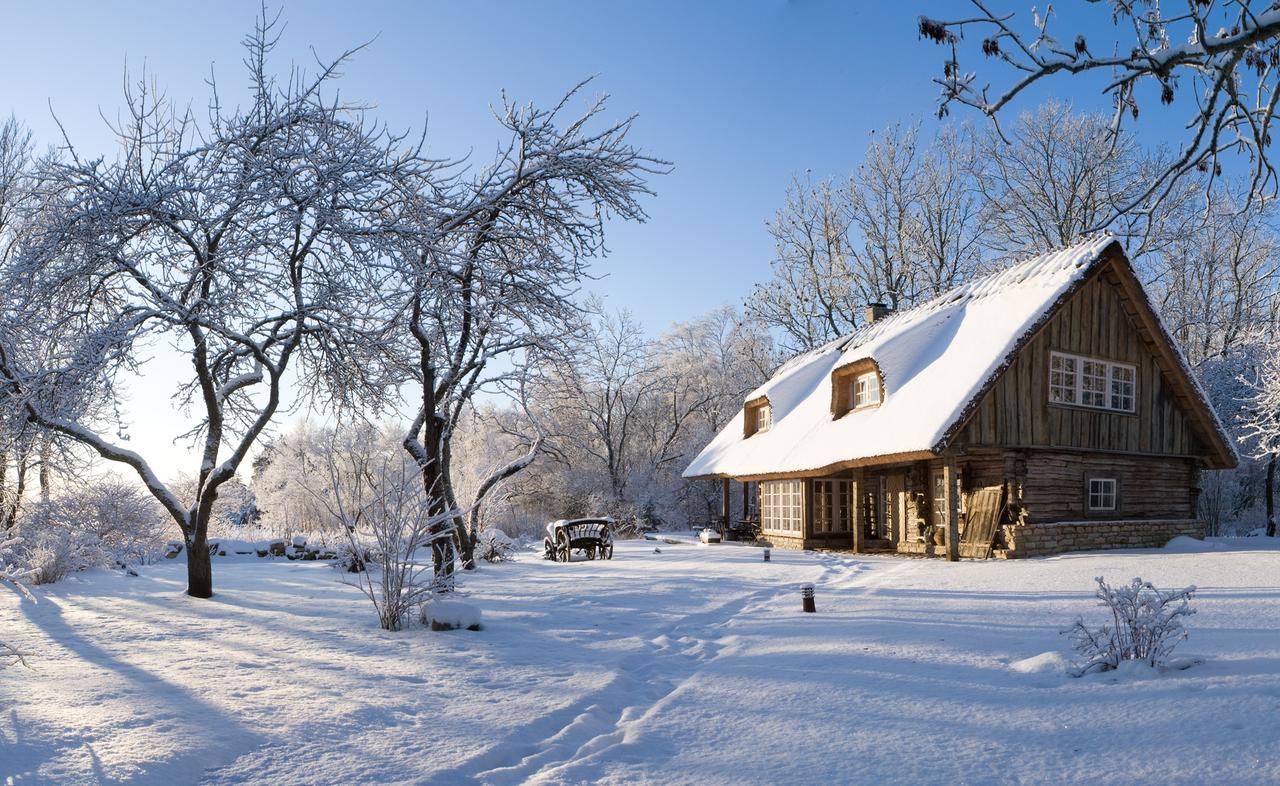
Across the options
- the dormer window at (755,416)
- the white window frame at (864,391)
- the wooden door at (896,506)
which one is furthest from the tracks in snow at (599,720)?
the dormer window at (755,416)

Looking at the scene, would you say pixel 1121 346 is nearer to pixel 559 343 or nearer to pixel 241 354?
pixel 559 343

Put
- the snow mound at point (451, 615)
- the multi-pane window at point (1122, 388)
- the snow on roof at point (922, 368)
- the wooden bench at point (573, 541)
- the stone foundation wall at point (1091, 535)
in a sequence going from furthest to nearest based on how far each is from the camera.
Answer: the multi-pane window at point (1122, 388) → the wooden bench at point (573, 541) → the snow on roof at point (922, 368) → the stone foundation wall at point (1091, 535) → the snow mound at point (451, 615)

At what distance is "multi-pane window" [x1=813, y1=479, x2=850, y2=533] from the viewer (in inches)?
875

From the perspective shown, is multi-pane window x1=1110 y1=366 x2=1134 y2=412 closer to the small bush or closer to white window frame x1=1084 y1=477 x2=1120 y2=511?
white window frame x1=1084 y1=477 x2=1120 y2=511

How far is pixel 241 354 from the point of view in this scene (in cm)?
1116

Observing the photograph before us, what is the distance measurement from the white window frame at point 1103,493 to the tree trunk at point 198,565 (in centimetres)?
1687

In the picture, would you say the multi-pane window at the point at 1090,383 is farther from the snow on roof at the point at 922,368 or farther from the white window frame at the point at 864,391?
the white window frame at the point at 864,391

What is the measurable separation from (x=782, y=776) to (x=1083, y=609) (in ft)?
19.4

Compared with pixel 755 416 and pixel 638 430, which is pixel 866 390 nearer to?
pixel 755 416

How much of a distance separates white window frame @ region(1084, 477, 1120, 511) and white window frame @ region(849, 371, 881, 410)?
493 cm

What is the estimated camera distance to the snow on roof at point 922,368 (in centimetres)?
1620

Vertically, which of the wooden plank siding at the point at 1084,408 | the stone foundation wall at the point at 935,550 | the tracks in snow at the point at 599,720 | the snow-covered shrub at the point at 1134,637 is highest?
the wooden plank siding at the point at 1084,408

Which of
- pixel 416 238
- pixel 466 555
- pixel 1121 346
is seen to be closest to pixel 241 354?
pixel 416 238

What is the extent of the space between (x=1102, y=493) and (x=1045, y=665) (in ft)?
45.5
